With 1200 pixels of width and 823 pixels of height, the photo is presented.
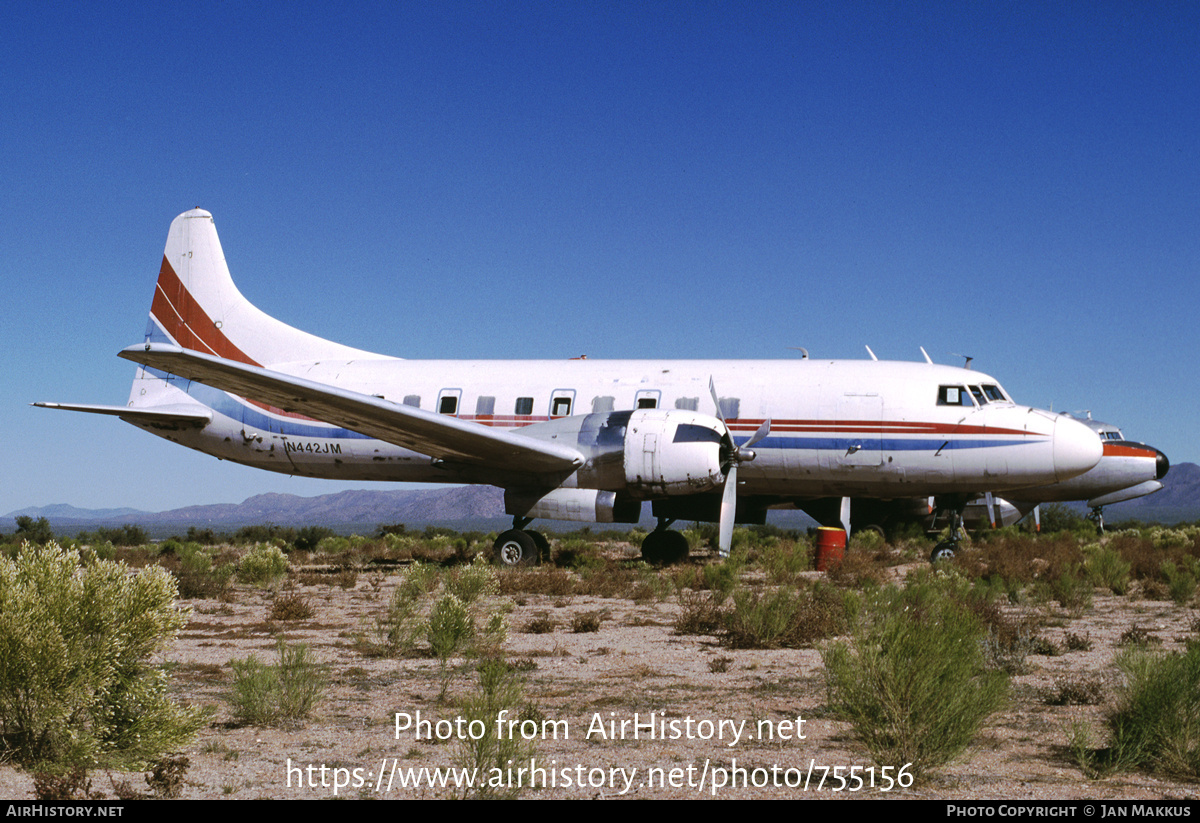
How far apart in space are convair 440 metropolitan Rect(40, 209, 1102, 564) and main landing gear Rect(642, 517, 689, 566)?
0.03 m

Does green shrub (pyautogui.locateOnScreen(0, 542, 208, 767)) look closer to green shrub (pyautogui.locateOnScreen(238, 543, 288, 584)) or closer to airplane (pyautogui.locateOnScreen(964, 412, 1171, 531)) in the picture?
green shrub (pyautogui.locateOnScreen(238, 543, 288, 584))

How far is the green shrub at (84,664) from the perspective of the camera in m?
5.00

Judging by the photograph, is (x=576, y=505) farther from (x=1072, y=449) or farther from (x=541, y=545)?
(x=1072, y=449)

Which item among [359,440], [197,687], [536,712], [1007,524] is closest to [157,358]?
[359,440]

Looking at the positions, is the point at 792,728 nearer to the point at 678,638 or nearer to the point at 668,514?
the point at 678,638

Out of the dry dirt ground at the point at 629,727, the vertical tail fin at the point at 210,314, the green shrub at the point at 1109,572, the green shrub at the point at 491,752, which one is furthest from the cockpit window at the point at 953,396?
the green shrub at the point at 491,752

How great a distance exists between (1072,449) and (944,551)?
3318 mm

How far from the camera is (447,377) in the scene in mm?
21062

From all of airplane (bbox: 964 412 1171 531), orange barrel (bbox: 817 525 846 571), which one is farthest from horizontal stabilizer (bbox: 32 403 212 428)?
airplane (bbox: 964 412 1171 531)

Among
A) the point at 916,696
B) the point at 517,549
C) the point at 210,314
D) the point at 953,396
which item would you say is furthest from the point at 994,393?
the point at 210,314

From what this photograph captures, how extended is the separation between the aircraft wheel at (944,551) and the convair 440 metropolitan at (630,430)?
923 mm

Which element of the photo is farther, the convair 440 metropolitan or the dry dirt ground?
the convair 440 metropolitan

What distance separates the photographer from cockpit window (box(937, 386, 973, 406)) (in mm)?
18391

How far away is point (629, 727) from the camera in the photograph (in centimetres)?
650
